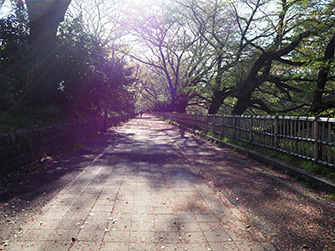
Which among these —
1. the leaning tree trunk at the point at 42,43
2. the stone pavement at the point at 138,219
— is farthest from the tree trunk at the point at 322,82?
the leaning tree trunk at the point at 42,43

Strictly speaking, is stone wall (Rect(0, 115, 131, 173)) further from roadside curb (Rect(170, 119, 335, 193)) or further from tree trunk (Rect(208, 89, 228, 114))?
tree trunk (Rect(208, 89, 228, 114))

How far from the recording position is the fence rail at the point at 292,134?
5.69 metres

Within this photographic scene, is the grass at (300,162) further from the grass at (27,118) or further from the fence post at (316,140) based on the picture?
the grass at (27,118)

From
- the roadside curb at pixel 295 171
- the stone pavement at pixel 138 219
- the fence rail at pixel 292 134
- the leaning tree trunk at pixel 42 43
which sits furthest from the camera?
the leaning tree trunk at pixel 42 43

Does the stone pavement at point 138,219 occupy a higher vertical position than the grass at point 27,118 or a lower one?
lower

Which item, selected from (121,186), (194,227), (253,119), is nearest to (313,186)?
(194,227)

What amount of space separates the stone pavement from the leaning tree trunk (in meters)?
7.05

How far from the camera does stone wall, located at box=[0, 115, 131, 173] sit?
18.9ft

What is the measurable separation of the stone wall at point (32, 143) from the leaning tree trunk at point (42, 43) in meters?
2.02

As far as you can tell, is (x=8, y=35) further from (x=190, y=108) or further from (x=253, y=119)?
(x=190, y=108)

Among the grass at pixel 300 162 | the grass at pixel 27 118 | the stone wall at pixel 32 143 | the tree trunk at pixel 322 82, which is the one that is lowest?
the grass at pixel 300 162

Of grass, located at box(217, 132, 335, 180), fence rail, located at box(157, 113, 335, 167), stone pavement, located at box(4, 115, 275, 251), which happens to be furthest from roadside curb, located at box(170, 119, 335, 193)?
stone pavement, located at box(4, 115, 275, 251)

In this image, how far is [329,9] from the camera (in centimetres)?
852

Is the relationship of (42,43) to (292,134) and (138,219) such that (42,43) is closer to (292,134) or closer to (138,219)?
(138,219)
